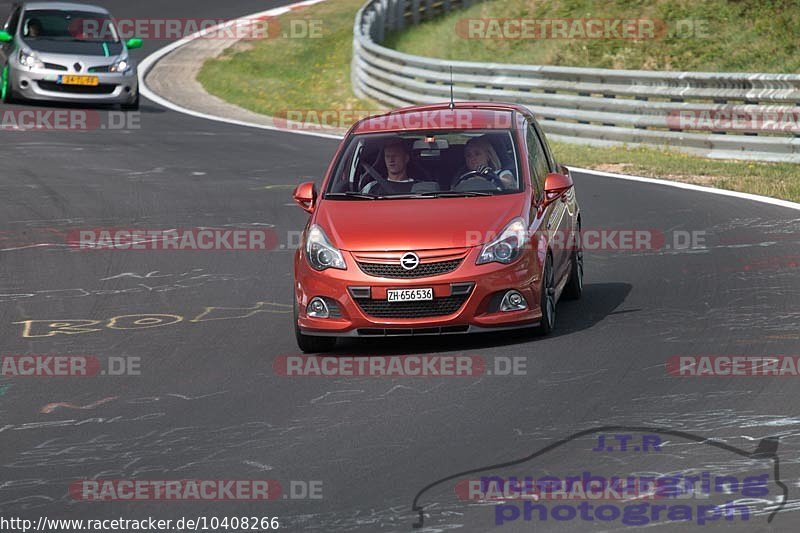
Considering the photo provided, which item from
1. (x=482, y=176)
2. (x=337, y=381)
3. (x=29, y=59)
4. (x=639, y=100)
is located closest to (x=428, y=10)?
(x=29, y=59)

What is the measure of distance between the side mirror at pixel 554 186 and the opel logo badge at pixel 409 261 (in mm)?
1393

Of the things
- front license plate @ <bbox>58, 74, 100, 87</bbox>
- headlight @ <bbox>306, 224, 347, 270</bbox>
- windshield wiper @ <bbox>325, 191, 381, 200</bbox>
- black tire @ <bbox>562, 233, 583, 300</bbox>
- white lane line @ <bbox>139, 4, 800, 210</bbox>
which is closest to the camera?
headlight @ <bbox>306, 224, 347, 270</bbox>

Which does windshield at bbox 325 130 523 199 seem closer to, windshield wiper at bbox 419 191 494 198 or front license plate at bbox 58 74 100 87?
windshield wiper at bbox 419 191 494 198

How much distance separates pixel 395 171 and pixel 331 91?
70.9 feet

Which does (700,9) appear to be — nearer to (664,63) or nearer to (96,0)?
(664,63)

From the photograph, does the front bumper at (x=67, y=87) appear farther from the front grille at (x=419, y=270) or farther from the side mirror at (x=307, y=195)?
the front grille at (x=419, y=270)

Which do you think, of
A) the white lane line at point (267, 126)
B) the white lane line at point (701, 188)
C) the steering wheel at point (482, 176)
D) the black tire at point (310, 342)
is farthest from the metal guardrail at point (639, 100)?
the black tire at point (310, 342)

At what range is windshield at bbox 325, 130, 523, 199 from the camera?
1133 centimetres

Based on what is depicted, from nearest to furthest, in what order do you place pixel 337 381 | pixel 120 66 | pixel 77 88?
pixel 337 381
pixel 77 88
pixel 120 66

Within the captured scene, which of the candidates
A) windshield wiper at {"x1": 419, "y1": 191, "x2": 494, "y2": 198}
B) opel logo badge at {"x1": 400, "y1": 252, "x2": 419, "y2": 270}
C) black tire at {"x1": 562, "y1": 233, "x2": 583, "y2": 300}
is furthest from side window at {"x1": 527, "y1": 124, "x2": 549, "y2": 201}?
opel logo badge at {"x1": 400, "y1": 252, "x2": 419, "y2": 270}

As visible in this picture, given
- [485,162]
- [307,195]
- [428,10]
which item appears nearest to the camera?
[307,195]

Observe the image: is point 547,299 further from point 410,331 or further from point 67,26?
point 67,26

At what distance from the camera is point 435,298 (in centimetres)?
1035

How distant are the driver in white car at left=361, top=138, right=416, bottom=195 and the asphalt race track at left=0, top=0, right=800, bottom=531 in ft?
3.69
